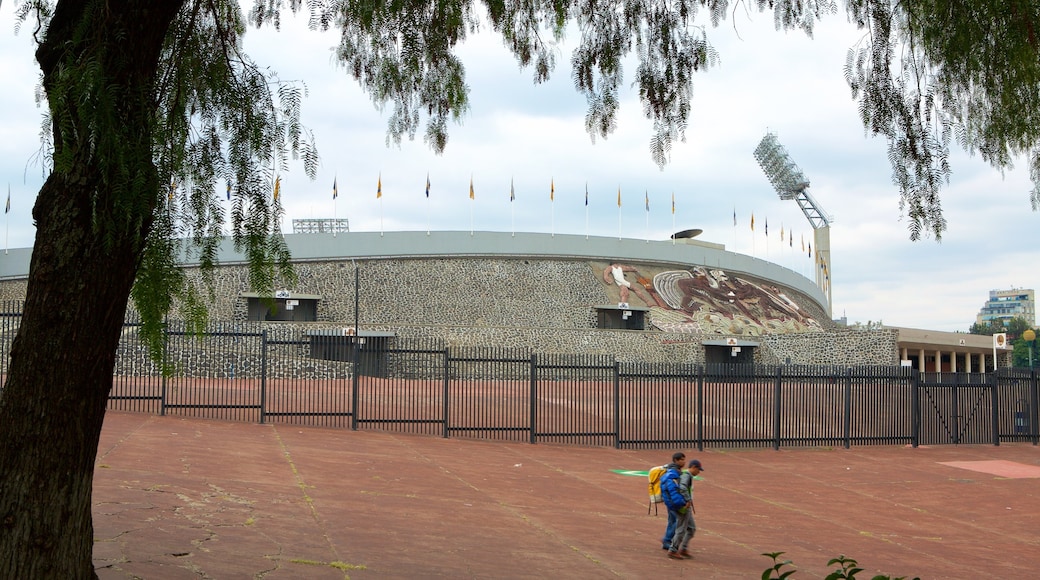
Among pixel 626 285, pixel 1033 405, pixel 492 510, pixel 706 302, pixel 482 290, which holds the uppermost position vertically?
pixel 626 285

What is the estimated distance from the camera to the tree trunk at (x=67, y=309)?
4.73m

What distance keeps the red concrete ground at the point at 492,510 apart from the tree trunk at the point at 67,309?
1437 mm

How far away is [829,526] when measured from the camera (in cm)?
1112

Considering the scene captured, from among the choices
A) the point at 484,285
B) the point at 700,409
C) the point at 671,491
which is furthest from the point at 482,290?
the point at 671,491

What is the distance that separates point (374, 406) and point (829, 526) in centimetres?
1207

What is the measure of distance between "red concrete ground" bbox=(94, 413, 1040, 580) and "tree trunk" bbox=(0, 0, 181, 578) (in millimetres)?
1437

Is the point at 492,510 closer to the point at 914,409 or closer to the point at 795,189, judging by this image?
the point at 914,409

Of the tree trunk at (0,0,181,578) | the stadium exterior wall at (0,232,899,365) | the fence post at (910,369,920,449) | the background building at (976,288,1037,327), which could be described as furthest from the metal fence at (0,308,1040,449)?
the background building at (976,288,1037,327)

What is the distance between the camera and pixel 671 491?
8.51 metres

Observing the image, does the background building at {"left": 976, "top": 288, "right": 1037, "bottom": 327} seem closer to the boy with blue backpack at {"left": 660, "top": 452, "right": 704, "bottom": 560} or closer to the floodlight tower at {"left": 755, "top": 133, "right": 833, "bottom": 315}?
the floodlight tower at {"left": 755, "top": 133, "right": 833, "bottom": 315}

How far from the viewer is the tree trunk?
4734 millimetres

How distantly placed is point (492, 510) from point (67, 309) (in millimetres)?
6498

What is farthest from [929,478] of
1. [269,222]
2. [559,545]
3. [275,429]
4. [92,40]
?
[92,40]

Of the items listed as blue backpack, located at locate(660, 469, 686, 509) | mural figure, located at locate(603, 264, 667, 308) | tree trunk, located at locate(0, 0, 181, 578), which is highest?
mural figure, located at locate(603, 264, 667, 308)
